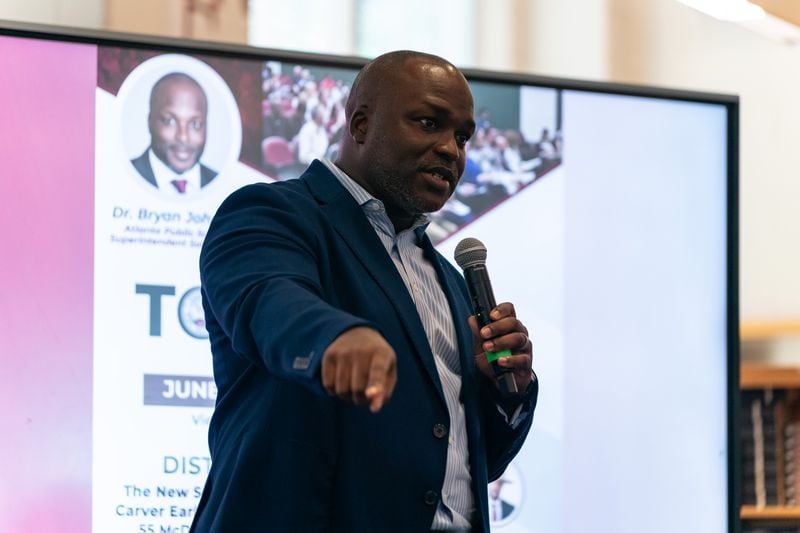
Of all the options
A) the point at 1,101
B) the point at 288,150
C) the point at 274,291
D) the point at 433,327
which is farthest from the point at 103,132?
the point at 274,291

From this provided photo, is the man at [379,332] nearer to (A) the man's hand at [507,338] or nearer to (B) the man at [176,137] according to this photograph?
(A) the man's hand at [507,338]

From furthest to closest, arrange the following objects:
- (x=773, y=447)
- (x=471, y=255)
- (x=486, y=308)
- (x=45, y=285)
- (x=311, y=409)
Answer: (x=773, y=447) < (x=45, y=285) < (x=471, y=255) < (x=486, y=308) < (x=311, y=409)

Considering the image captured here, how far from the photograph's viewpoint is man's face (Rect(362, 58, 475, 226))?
1.91 meters

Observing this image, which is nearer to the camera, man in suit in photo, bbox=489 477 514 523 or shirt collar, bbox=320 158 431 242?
shirt collar, bbox=320 158 431 242

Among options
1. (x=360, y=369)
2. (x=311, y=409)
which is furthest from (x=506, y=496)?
(x=360, y=369)

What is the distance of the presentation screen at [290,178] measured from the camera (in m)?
2.93

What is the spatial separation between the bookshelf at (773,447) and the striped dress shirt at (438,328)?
2322 millimetres

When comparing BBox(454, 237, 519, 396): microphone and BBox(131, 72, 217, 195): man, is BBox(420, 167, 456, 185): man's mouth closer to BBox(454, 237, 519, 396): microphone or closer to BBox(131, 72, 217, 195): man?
BBox(454, 237, 519, 396): microphone

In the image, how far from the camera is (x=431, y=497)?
5.69 feet

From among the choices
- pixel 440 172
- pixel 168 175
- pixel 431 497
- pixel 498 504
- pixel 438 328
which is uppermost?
pixel 168 175

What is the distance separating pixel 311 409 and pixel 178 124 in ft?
5.18

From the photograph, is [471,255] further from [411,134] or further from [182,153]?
[182,153]

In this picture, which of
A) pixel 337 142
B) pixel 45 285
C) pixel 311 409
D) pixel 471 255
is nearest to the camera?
pixel 311 409

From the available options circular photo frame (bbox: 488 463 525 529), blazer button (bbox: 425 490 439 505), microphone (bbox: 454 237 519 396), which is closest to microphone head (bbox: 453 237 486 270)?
microphone (bbox: 454 237 519 396)
